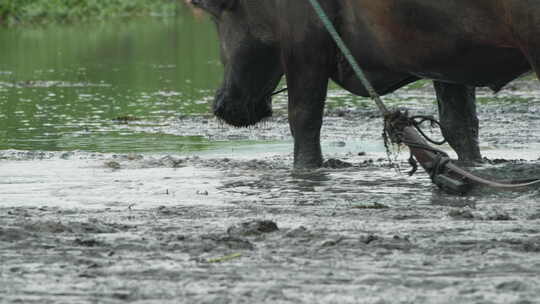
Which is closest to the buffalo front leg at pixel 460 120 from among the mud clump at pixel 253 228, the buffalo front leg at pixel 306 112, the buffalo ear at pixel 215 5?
the buffalo front leg at pixel 306 112

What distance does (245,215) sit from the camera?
21.3 ft

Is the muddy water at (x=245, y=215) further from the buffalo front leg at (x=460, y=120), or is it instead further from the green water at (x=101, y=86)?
the buffalo front leg at (x=460, y=120)

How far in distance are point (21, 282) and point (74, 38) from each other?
24157 millimetres

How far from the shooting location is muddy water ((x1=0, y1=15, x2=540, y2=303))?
463 centimetres

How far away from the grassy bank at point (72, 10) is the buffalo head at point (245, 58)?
22.9 metres

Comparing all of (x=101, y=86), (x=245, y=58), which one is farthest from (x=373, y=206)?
(x=101, y=86)

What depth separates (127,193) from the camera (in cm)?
757

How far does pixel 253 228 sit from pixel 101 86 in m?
11.7

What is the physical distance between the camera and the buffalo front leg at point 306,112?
28.9ft

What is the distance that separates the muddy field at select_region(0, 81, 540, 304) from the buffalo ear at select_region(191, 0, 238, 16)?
1.13 m

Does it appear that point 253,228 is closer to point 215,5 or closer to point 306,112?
point 306,112

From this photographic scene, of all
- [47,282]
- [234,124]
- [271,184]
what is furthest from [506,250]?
[234,124]

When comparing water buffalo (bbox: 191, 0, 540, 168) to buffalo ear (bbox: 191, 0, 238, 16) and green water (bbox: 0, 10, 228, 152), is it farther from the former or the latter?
green water (bbox: 0, 10, 228, 152)

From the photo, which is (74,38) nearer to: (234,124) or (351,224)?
(234,124)
